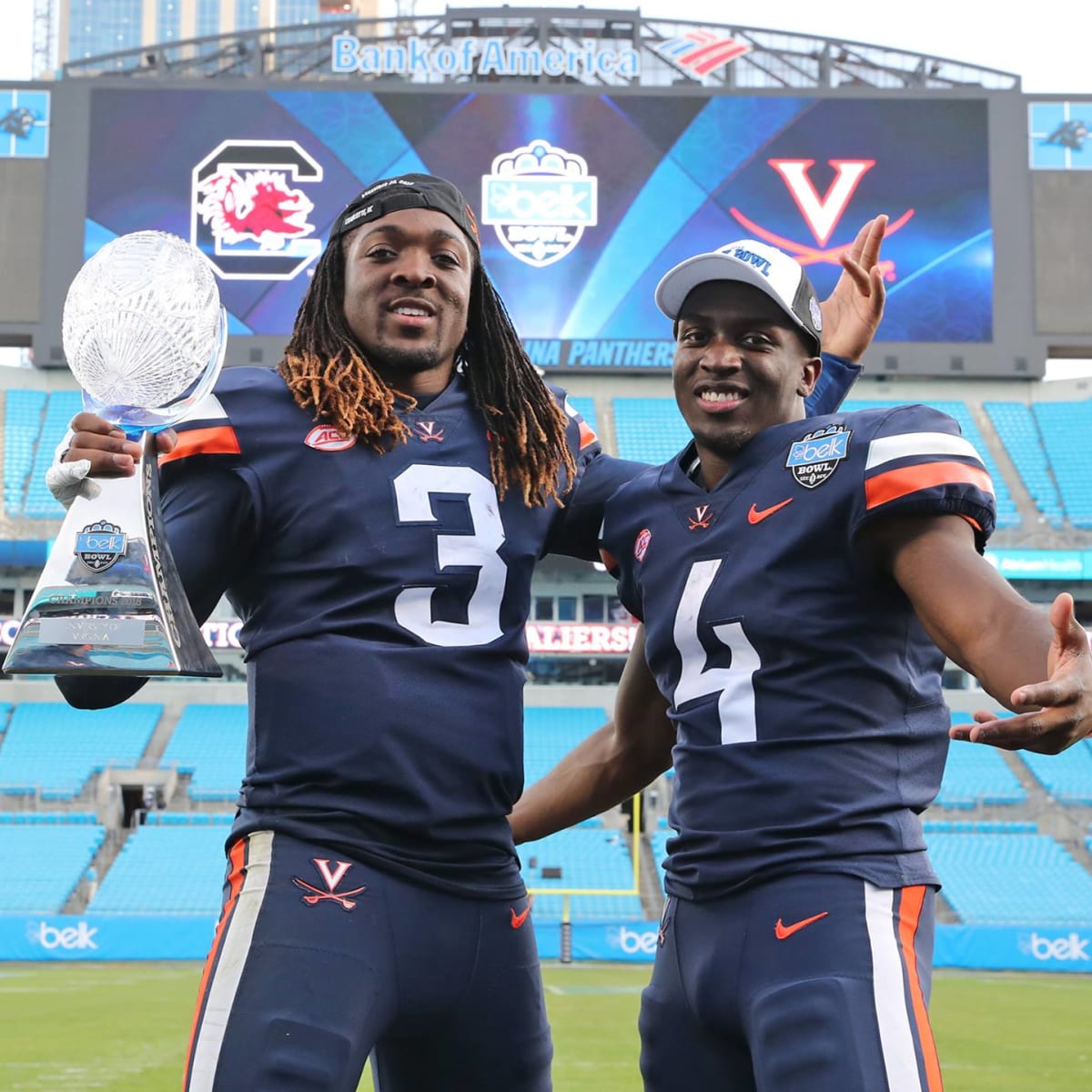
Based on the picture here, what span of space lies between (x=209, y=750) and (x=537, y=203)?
35.8 ft

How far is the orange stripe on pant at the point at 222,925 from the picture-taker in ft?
7.64

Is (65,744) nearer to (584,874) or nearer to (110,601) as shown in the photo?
(584,874)

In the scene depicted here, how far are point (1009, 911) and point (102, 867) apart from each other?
11744 millimetres

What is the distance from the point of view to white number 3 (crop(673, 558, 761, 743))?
2.52 meters

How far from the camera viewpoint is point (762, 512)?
261 cm

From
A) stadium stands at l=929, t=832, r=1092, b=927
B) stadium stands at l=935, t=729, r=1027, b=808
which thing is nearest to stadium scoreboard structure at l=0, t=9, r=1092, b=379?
stadium stands at l=935, t=729, r=1027, b=808

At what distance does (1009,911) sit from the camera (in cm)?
1828

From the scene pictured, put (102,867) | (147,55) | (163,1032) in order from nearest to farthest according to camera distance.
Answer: (163,1032), (102,867), (147,55)

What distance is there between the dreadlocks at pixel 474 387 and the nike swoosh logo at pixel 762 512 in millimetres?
437

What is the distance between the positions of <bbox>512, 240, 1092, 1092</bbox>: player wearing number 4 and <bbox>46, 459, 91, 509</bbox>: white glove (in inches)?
40.8

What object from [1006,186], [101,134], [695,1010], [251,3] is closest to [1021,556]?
[1006,186]

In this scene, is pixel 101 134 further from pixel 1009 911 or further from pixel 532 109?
pixel 1009 911

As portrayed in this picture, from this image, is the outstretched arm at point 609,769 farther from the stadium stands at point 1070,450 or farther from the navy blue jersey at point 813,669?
the stadium stands at point 1070,450

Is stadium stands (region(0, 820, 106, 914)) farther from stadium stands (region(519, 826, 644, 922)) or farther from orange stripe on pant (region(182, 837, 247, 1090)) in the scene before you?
orange stripe on pant (region(182, 837, 247, 1090))
